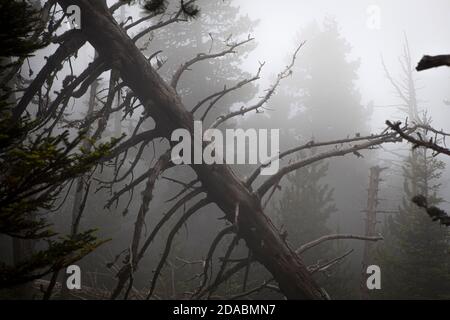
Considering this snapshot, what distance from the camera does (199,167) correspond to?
3.73 m

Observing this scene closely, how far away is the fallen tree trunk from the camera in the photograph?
3.28 meters

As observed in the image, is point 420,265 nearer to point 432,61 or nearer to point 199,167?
point 199,167

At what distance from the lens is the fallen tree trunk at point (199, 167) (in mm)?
3283

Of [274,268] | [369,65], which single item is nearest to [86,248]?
[274,268]

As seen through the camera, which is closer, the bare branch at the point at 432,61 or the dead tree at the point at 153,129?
the bare branch at the point at 432,61

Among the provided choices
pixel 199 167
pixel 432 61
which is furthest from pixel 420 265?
pixel 432 61

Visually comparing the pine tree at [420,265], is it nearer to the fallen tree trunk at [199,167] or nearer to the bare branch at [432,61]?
the fallen tree trunk at [199,167]

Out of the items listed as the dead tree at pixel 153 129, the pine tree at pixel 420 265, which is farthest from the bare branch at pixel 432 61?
the pine tree at pixel 420 265

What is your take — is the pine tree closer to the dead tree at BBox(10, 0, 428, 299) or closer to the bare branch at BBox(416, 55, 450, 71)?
the dead tree at BBox(10, 0, 428, 299)

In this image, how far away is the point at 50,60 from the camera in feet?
9.96

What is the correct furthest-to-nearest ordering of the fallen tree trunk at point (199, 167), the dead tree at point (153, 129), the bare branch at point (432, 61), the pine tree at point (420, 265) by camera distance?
the pine tree at point (420, 265) < the fallen tree trunk at point (199, 167) < the dead tree at point (153, 129) < the bare branch at point (432, 61)
